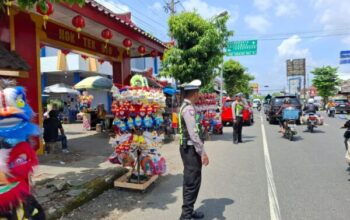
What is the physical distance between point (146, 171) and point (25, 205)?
3.73 m

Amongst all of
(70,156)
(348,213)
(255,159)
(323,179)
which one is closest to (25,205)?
(348,213)

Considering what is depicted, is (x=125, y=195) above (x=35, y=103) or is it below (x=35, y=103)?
below

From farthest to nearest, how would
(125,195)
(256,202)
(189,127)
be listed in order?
1. (125,195)
2. (256,202)
3. (189,127)

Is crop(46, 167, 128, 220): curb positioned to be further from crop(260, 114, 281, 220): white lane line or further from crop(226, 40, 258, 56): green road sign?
crop(226, 40, 258, 56): green road sign

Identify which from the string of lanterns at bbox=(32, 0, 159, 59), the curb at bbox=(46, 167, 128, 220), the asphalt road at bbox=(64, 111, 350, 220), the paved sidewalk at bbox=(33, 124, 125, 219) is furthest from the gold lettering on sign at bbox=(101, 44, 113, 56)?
the curb at bbox=(46, 167, 128, 220)

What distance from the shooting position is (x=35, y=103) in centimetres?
962

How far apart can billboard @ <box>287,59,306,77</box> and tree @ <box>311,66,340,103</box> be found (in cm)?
1578

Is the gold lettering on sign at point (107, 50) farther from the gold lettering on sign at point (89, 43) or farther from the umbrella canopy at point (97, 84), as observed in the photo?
the umbrella canopy at point (97, 84)

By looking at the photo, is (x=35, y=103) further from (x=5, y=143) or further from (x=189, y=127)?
(x=5, y=143)

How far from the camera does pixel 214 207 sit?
548cm

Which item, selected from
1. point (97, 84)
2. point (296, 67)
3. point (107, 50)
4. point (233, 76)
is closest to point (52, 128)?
point (107, 50)

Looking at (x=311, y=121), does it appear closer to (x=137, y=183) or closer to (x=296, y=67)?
(x=137, y=183)

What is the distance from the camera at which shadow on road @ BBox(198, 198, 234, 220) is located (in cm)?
509

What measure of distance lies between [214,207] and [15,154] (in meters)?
3.54
